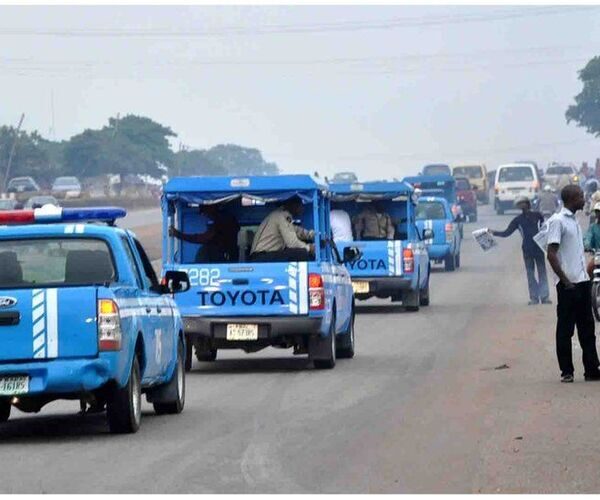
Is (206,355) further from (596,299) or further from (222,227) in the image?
(596,299)

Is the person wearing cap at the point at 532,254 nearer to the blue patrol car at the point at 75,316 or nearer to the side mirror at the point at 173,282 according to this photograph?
the side mirror at the point at 173,282

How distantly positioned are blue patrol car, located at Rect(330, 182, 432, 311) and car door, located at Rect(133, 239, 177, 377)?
46.5ft

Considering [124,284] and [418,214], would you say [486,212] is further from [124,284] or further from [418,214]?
[124,284]

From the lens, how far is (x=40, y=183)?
144 meters

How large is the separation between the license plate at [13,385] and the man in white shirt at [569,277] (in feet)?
20.2

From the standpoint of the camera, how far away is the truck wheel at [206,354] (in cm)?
2266

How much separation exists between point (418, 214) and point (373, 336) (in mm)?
19738

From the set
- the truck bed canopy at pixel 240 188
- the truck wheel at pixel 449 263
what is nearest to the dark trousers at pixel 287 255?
the truck bed canopy at pixel 240 188

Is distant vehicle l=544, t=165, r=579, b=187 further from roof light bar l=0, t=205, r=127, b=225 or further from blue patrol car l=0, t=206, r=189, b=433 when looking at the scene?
blue patrol car l=0, t=206, r=189, b=433

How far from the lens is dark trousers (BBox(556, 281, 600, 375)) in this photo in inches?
736

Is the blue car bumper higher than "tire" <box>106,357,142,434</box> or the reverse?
the reverse

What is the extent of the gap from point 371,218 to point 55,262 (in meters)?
17.9

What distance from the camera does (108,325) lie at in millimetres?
14359

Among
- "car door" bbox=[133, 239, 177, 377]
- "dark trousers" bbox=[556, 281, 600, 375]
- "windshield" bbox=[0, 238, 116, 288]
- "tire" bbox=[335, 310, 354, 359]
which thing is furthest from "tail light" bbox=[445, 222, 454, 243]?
"windshield" bbox=[0, 238, 116, 288]
